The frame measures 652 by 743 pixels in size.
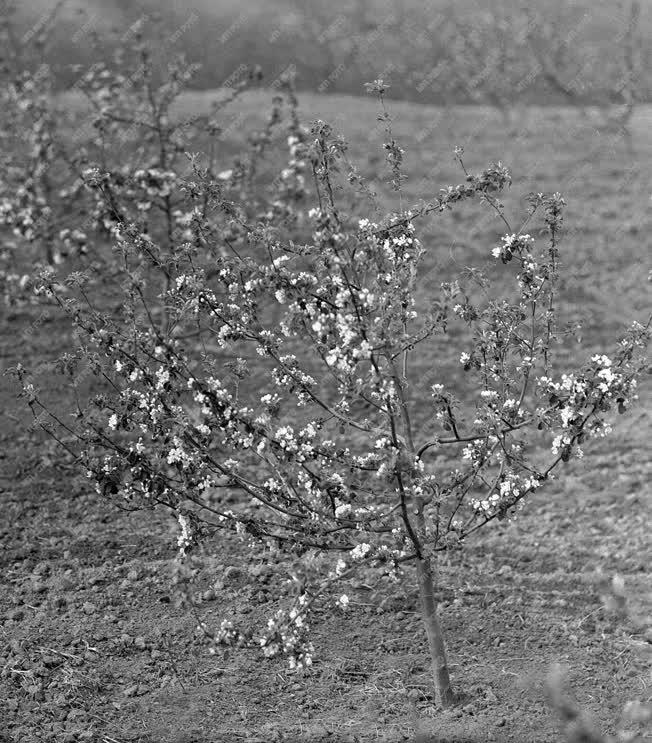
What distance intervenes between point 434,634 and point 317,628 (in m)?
1.08

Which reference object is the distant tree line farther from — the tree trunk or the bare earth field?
the tree trunk

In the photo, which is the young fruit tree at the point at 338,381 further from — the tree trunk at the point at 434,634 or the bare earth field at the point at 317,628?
the bare earth field at the point at 317,628

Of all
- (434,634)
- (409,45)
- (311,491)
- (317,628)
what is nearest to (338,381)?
(311,491)

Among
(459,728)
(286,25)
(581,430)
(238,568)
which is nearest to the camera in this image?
(581,430)

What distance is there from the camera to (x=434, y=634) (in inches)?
201

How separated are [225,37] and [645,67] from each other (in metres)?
8.30

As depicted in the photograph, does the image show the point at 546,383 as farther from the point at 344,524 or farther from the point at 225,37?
the point at 225,37

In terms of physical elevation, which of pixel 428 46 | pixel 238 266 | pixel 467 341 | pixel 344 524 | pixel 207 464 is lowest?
pixel 344 524

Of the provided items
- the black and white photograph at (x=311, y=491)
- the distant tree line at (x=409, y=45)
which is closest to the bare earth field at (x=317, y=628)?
the black and white photograph at (x=311, y=491)

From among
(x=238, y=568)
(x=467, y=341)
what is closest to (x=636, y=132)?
(x=467, y=341)

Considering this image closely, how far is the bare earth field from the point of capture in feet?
16.7

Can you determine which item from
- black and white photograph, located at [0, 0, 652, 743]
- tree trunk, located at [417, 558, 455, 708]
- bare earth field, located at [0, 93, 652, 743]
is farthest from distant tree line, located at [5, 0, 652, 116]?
tree trunk, located at [417, 558, 455, 708]

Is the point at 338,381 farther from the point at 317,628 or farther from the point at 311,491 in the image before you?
the point at 317,628

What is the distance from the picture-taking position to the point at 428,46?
21078 mm
